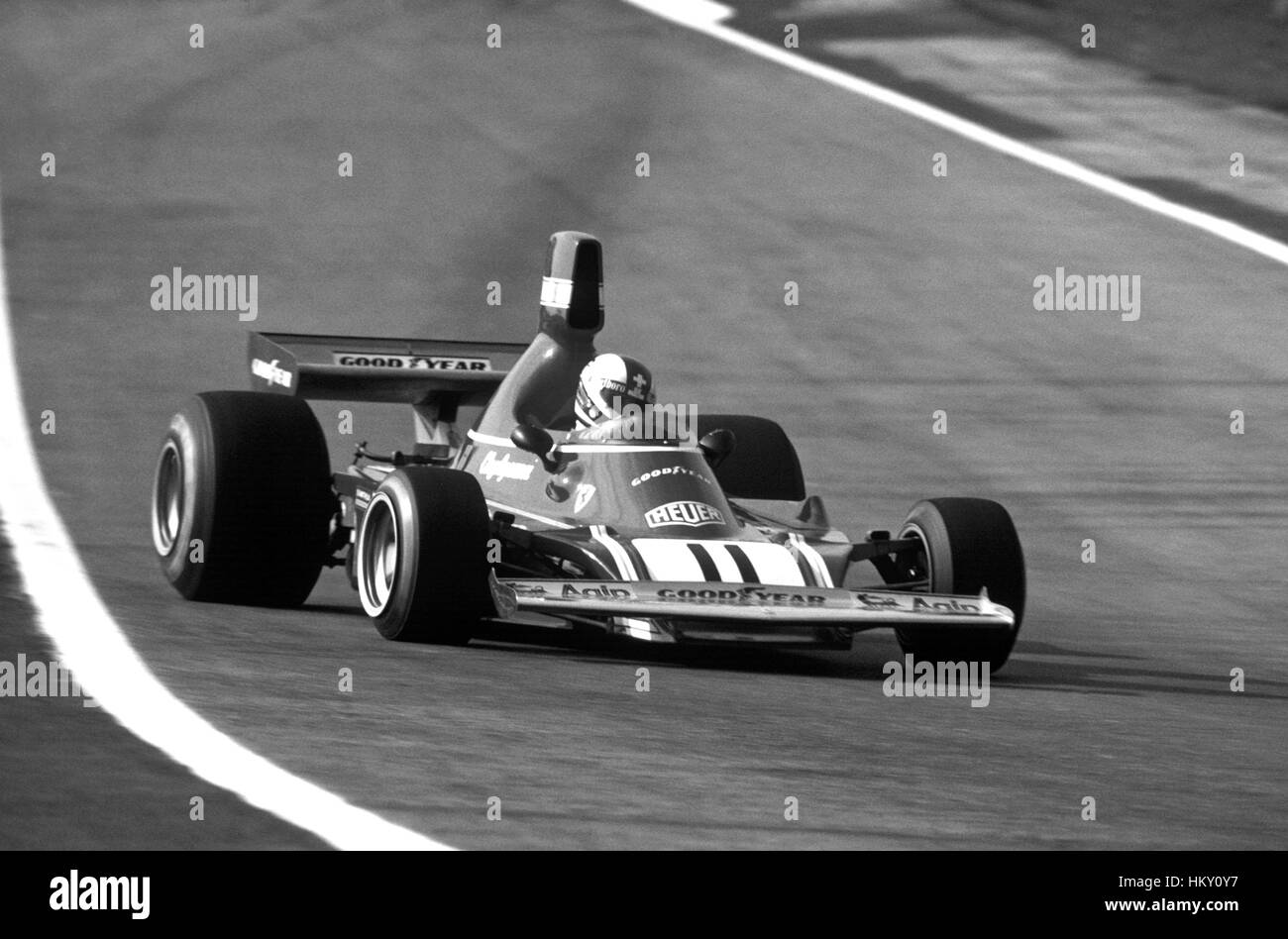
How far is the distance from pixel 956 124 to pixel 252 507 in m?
18.4

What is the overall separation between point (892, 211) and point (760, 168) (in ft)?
7.11

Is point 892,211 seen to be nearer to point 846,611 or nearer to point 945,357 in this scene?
point 945,357

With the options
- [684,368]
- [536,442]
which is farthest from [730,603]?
[684,368]

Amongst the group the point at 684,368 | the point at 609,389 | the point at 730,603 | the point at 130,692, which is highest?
the point at 684,368

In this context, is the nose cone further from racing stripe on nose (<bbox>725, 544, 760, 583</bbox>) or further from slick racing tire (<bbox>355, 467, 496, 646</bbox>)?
racing stripe on nose (<bbox>725, 544, 760, 583</bbox>)

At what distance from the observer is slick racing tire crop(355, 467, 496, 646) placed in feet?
34.0

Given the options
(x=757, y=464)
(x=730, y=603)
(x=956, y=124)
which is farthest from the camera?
(x=956, y=124)

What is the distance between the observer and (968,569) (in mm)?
11023

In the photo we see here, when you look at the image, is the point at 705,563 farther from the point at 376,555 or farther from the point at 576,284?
the point at 576,284

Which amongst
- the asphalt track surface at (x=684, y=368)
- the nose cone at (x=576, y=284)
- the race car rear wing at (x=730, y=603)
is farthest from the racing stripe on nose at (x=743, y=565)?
the nose cone at (x=576, y=284)

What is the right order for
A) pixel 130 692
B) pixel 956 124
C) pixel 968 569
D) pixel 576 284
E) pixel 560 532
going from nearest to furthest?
pixel 130 692 < pixel 968 569 < pixel 560 532 < pixel 576 284 < pixel 956 124

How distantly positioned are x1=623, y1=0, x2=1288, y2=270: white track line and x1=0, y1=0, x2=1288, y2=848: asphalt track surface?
36cm

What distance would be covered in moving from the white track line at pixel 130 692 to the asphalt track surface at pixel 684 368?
135 mm

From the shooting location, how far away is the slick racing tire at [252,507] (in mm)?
11773
